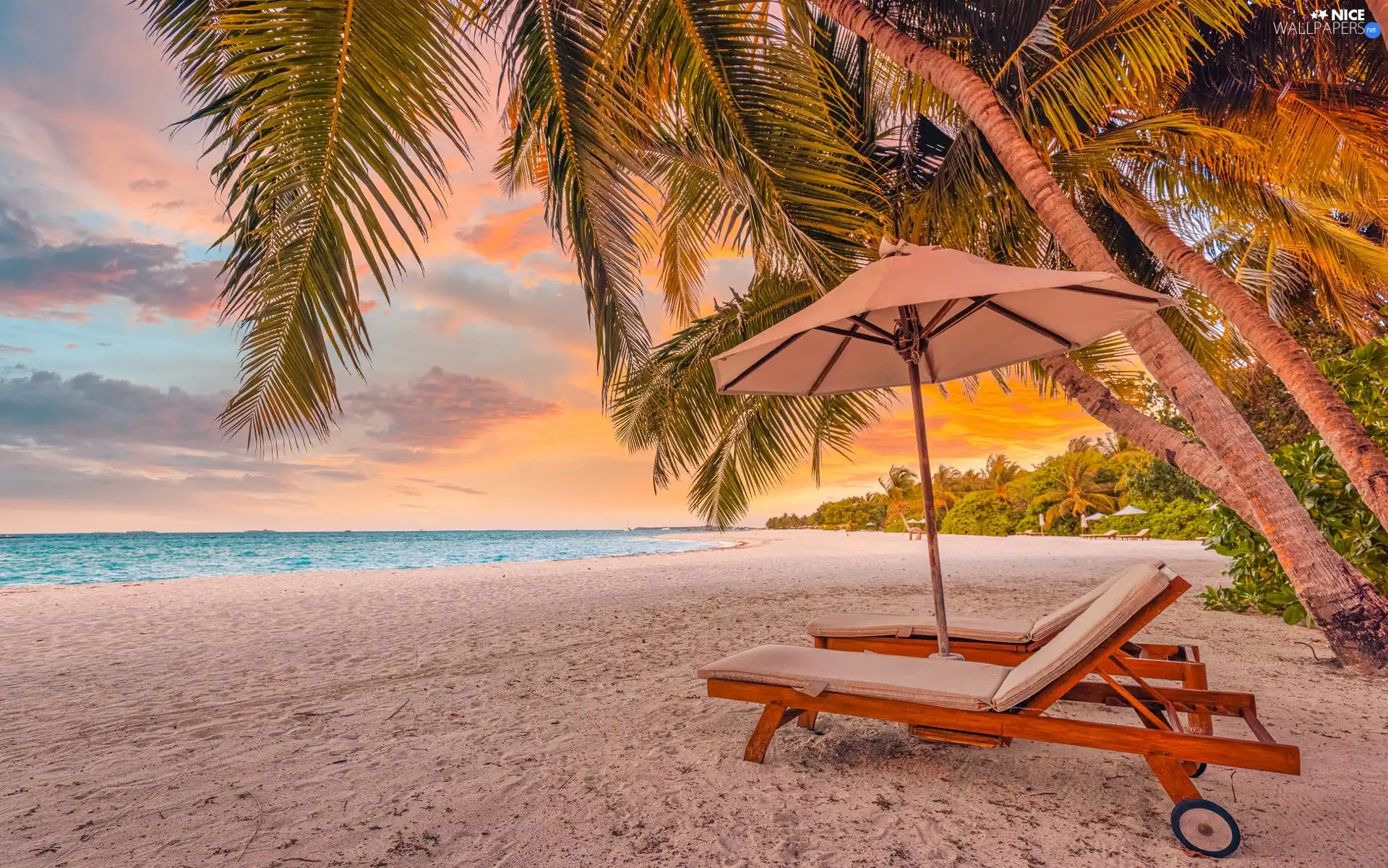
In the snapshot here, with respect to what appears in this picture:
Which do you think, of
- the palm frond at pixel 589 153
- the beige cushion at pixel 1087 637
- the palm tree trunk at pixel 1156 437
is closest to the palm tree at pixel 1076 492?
the palm tree trunk at pixel 1156 437

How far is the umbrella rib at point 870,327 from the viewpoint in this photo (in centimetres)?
344

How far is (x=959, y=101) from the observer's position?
4.67 meters

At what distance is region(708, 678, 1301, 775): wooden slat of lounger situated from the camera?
1.78 metres

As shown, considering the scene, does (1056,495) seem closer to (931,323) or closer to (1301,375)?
(1301,375)

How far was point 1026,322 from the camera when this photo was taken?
11.5ft

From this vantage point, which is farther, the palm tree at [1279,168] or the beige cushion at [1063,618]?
the palm tree at [1279,168]

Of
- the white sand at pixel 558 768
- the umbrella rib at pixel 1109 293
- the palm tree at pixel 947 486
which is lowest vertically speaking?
the white sand at pixel 558 768

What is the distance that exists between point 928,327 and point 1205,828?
2.30 metres

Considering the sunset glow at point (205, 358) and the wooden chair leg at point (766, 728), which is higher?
the sunset glow at point (205, 358)

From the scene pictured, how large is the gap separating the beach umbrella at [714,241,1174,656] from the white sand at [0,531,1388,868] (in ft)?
3.13

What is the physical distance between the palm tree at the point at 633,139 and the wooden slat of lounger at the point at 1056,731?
2121 millimetres

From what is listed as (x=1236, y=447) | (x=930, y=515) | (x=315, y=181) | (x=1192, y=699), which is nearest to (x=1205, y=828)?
(x=1192, y=699)

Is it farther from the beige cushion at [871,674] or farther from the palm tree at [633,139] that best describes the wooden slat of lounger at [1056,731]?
the palm tree at [633,139]
